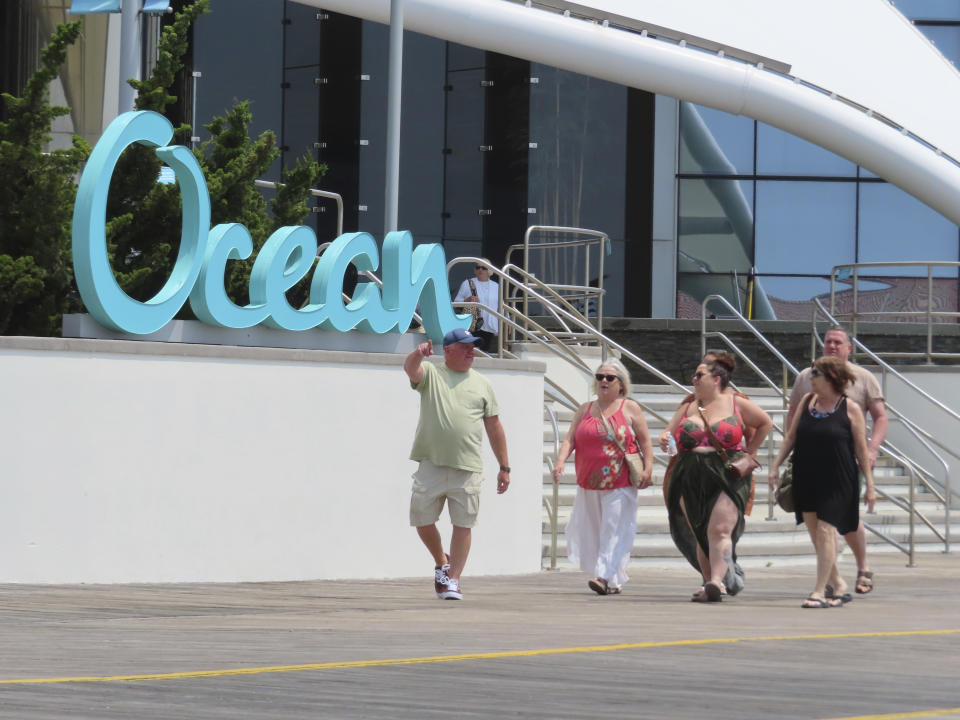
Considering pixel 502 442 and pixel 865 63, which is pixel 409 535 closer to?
pixel 502 442

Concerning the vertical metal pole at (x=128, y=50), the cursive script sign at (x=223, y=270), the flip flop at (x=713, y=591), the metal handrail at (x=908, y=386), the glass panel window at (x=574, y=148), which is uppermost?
the glass panel window at (x=574, y=148)

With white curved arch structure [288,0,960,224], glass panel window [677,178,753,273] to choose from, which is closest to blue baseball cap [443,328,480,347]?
white curved arch structure [288,0,960,224]

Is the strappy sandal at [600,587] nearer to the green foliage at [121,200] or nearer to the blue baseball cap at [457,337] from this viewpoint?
the blue baseball cap at [457,337]

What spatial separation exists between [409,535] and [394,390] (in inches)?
40.1

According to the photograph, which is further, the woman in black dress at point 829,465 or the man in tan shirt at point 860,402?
the man in tan shirt at point 860,402

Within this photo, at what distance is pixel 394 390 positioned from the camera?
12.2 m

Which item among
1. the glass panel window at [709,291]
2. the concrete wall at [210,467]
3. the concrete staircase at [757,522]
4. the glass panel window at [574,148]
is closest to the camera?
the concrete wall at [210,467]

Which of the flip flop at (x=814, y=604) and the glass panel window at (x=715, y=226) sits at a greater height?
the glass panel window at (x=715, y=226)

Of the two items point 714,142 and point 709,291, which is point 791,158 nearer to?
point 714,142

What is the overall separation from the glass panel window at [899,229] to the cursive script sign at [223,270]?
17919 millimetres

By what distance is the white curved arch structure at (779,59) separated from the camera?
20.8 meters

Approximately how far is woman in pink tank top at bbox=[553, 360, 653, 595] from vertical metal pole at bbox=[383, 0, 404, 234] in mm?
3364

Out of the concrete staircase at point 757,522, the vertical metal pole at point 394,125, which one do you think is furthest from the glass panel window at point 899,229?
the vertical metal pole at point 394,125

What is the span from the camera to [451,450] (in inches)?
407
